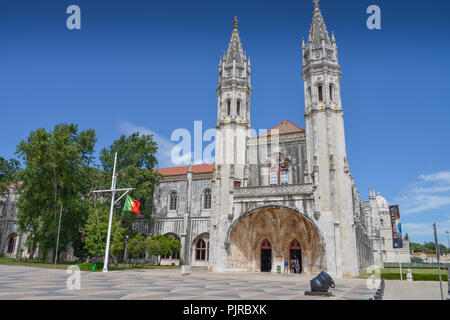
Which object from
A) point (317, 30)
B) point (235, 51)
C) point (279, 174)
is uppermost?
point (317, 30)

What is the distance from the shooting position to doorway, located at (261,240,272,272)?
28344 millimetres

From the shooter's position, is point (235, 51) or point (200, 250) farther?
point (200, 250)

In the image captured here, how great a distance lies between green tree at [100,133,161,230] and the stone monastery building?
311 inches

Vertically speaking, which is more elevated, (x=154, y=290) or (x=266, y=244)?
(x=266, y=244)

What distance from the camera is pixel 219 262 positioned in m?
→ 27.2

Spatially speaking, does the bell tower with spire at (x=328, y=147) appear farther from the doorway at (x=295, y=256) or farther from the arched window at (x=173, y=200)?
the arched window at (x=173, y=200)

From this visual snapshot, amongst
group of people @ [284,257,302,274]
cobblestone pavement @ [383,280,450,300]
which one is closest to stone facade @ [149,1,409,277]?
group of people @ [284,257,302,274]

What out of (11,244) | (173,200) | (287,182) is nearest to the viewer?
(287,182)

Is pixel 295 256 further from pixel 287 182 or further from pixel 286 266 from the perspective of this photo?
pixel 287 182

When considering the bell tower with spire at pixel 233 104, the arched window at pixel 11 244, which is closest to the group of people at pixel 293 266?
the bell tower with spire at pixel 233 104

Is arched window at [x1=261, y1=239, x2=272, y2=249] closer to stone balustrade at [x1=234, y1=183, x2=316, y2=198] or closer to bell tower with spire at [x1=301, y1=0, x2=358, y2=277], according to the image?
stone balustrade at [x1=234, y1=183, x2=316, y2=198]

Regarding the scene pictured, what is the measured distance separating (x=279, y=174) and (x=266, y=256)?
7.60 metres

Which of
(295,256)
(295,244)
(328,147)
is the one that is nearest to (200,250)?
(295,256)

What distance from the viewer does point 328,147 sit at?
1071 inches
